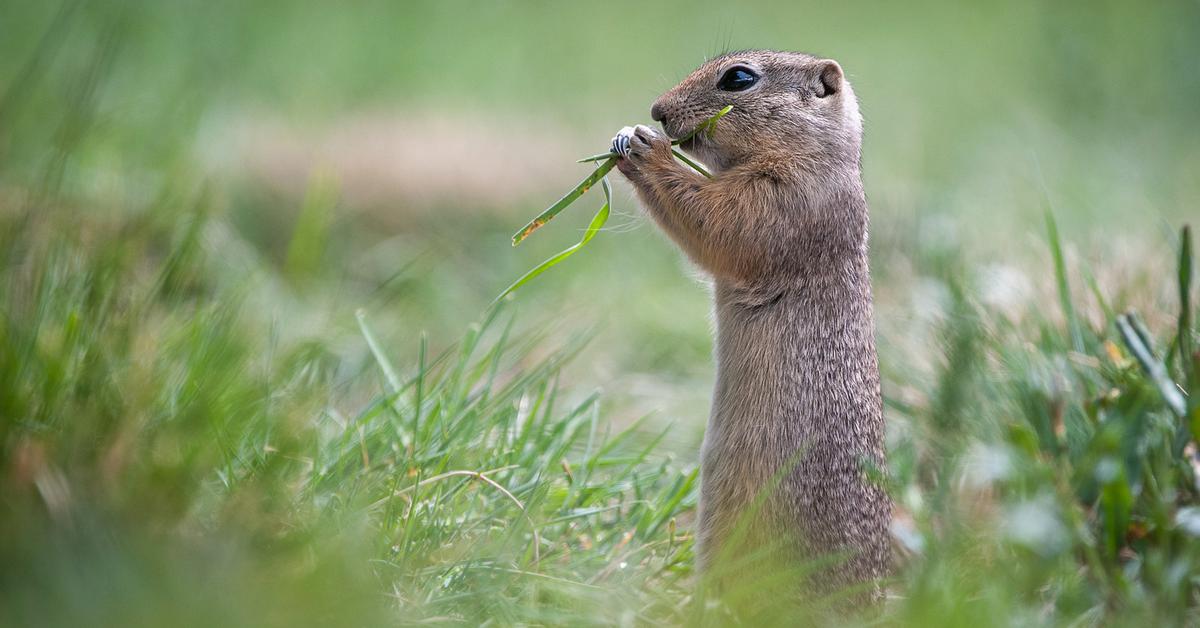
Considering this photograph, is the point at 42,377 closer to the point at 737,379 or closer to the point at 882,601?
the point at 737,379

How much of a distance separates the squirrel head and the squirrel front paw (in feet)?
0.59

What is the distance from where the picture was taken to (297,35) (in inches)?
404

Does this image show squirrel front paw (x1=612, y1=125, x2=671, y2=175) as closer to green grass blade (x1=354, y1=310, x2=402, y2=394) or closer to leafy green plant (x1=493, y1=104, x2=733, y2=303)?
leafy green plant (x1=493, y1=104, x2=733, y2=303)

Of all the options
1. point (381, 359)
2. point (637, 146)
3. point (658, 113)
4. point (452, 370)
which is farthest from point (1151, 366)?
point (381, 359)

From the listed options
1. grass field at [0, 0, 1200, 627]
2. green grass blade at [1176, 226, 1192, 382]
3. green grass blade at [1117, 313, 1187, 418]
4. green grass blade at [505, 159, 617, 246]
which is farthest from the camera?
green grass blade at [505, 159, 617, 246]

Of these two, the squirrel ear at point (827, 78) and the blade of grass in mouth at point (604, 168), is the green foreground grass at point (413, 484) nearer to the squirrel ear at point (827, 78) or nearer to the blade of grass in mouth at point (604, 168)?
the blade of grass in mouth at point (604, 168)

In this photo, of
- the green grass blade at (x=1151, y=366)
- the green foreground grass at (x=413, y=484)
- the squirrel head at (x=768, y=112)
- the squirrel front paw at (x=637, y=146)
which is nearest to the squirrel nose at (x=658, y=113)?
the squirrel head at (x=768, y=112)

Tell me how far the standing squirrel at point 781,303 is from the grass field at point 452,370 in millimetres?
167

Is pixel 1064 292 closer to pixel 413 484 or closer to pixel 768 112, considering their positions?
pixel 768 112

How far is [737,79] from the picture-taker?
12.0 ft

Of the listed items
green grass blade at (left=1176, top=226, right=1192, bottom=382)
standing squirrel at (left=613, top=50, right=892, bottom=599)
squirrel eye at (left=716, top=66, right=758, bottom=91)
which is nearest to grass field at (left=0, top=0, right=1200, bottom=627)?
green grass blade at (left=1176, top=226, right=1192, bottom=382)

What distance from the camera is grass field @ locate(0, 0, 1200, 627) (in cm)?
222

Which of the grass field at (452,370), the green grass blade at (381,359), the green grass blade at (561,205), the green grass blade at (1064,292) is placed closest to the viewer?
the grass field at (452,370)

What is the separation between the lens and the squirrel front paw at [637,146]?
3.44 meters
